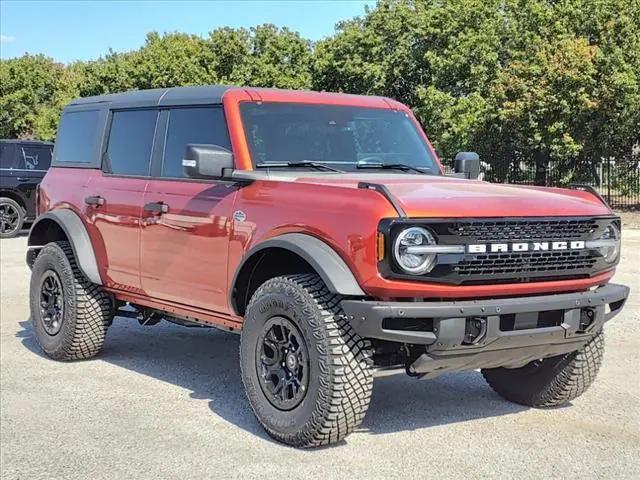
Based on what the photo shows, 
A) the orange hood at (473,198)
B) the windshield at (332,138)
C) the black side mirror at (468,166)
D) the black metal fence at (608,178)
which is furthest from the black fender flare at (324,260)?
the black metal fence at (608,178)

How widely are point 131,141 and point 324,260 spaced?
2.70m

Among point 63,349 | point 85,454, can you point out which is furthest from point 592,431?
point 63,349

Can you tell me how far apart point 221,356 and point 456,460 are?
3039 millimetres

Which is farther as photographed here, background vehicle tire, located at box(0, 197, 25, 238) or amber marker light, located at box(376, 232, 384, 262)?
background vehicle tire, located at box(0, 197, 25, 238)

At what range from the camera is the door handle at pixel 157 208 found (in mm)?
5719

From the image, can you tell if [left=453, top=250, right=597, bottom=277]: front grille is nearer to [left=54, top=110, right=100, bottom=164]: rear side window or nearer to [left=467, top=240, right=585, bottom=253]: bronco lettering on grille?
[left=467, top=240, right=585, bottom=253]: bronco lettering on grille

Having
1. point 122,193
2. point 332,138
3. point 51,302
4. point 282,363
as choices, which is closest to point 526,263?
point 282,363

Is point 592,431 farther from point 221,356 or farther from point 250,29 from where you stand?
point 250,29

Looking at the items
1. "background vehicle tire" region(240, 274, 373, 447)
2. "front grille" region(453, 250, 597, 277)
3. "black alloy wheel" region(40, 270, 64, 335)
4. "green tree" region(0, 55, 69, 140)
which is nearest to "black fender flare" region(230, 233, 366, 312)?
"background vehicle tire" region(240, 274, 373, 447)

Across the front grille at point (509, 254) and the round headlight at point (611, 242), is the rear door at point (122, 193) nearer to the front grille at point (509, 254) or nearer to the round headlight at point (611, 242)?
the front grille at point (509, 254)

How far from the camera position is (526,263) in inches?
176

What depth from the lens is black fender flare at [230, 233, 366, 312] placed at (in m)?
4.30

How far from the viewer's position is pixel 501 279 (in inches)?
174

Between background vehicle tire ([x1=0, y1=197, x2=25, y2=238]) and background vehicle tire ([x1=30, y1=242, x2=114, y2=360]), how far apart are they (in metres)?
11.5
